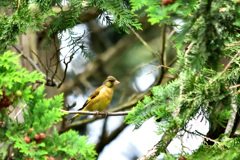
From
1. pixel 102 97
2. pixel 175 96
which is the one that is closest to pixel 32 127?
pixel 175 96

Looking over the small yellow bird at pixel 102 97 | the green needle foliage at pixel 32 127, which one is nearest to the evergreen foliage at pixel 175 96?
the green needle foliage at pixel 32 127

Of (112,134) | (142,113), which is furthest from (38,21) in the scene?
(112,134)

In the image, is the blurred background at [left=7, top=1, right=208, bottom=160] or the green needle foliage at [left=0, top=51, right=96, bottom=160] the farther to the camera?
the blurred background at [left=7, top=1, right=208, bottom=160]

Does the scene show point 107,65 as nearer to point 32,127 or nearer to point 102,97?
point 102,97

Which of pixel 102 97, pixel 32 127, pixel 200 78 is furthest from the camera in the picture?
pixel 102 97

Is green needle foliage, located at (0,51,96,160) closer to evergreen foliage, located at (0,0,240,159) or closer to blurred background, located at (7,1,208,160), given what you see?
evergreen foliage, located at (0,0,240,159)

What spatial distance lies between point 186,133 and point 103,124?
154 inches

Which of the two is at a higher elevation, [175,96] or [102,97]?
[175,96]

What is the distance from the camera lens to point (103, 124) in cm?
571

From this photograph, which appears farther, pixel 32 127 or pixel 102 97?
pixel 102 97

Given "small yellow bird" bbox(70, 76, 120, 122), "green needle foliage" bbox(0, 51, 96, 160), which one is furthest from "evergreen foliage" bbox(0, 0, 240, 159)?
"small yellow bird" bbox(70, 76, 120, 122)

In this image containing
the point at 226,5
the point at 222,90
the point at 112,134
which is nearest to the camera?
the point at 226,5

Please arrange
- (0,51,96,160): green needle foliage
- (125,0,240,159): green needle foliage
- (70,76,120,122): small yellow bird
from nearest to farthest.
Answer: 1. (125,0,240,159): green needle foliage
2. (0,51,96,160): green needle foliage
3. (70,76,120,122): small yellow bird

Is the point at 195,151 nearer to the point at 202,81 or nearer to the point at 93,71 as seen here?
the point at 202,81
